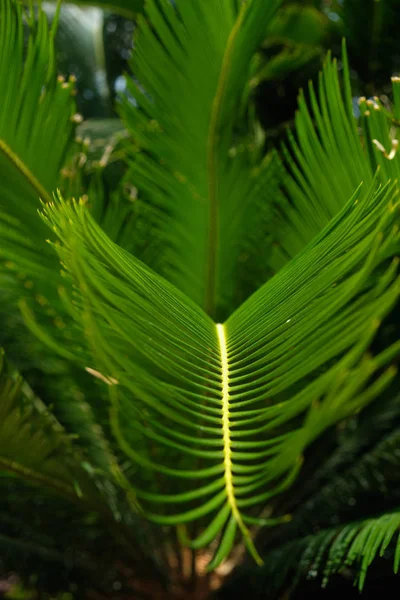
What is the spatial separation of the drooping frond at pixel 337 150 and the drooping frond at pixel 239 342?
0.19 m

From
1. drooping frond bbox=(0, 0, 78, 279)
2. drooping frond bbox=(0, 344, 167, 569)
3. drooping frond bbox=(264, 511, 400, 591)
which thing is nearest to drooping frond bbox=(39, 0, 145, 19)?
drooping frond bbox=(0, 0, 78, 279)

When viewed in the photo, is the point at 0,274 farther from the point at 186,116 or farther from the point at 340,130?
the point at 340,130

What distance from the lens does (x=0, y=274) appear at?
905 mm

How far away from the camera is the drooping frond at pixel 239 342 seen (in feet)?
1.39

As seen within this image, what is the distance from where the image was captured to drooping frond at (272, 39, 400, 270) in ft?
2.33

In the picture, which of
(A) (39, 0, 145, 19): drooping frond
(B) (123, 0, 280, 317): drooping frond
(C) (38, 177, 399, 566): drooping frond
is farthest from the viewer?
(A) (39, 0, 145, 19): drooping frond

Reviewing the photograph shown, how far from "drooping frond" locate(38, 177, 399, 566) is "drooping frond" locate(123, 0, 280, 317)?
36cm

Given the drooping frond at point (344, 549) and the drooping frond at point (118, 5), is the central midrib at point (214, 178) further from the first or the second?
the drooping frond at point (118, 5)

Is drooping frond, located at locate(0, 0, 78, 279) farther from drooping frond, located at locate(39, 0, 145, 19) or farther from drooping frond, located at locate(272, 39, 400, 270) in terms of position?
drooping frond, located at locate(39, 0, 145, 19)

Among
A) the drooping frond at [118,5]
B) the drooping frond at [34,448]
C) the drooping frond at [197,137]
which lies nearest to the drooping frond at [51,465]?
the drooping frond at [34,448]

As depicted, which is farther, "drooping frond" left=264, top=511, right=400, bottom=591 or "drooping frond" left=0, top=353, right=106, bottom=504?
"drooping frond" left=0, top=353, right=106, bottom=504

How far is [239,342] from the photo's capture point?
1.70 ft

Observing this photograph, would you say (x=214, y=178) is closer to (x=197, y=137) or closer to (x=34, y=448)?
(x=197, y=137)

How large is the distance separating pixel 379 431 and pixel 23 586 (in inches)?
29.2
